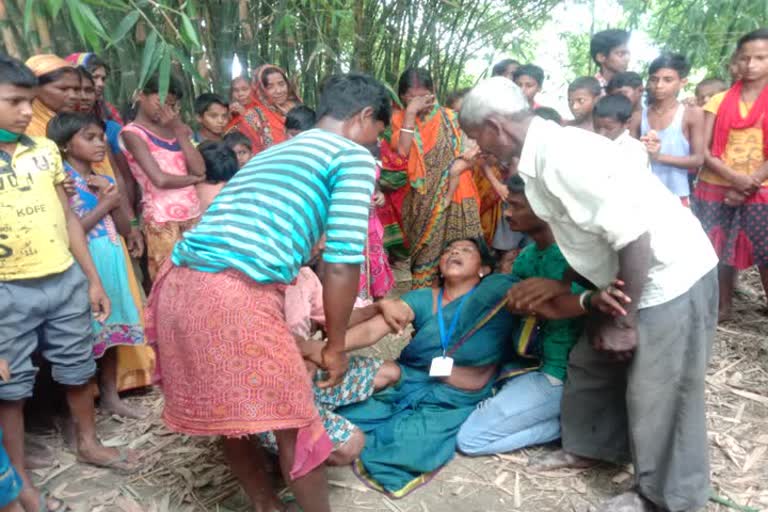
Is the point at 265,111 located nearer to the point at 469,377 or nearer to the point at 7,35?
the point at 7,35

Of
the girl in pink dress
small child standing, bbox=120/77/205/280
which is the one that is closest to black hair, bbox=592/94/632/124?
the girl in pink dress

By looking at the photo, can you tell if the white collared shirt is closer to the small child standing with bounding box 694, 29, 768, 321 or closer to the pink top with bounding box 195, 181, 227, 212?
the small child standing with bounding box 694, 29, 768, 321

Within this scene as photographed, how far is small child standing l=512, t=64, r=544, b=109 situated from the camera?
429cm

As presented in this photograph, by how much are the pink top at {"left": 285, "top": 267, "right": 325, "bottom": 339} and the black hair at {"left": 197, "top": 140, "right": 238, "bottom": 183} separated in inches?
45.9

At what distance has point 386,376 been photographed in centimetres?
261

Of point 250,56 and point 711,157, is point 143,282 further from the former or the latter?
point 711,157

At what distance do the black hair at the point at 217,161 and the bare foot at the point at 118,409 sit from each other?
1221 mm

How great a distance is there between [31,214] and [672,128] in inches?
129

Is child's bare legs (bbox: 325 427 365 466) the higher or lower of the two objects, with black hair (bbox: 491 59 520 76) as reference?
lower

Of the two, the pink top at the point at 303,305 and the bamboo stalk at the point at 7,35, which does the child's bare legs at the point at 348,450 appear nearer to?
the pink top at the point at 303,305

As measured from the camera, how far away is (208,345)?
5.10ft

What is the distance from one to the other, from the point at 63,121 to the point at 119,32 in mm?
437

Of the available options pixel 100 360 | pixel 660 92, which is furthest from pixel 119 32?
pixel 660 92

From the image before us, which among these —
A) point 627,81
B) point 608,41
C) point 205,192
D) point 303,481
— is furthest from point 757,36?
point 303,481
